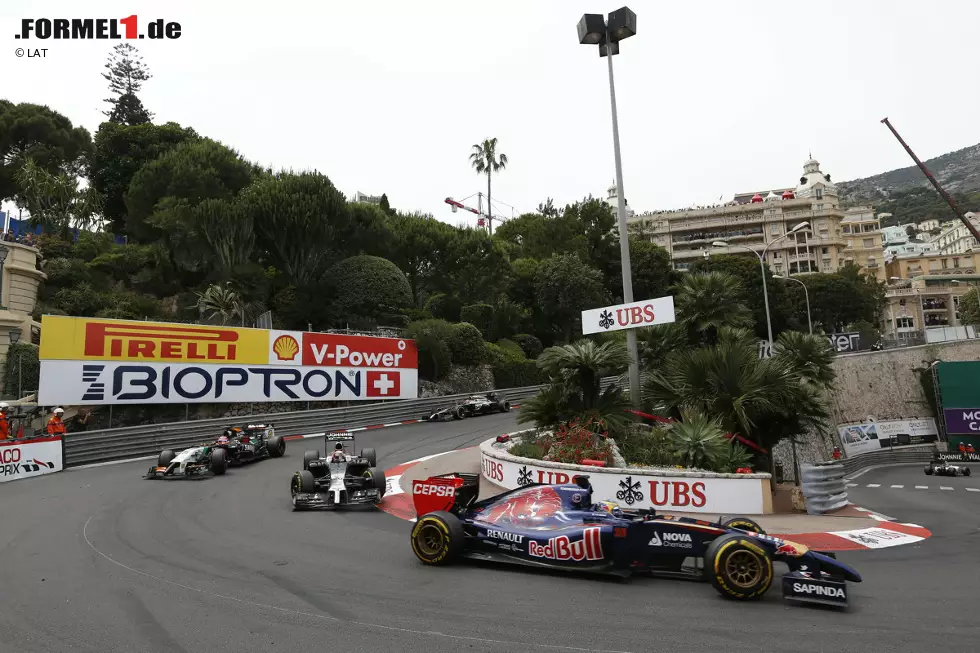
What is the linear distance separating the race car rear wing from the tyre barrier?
725cm

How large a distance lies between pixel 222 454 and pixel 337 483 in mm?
6148

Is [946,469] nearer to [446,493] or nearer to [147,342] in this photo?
[446,493]

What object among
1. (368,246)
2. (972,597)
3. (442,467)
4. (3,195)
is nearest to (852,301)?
(368,246)

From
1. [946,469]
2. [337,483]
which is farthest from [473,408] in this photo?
[946,469]

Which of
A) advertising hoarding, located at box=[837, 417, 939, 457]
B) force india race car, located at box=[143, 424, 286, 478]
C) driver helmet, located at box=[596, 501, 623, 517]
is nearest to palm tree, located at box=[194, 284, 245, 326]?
force india race car, located at box=[143, 424, 286, 478]

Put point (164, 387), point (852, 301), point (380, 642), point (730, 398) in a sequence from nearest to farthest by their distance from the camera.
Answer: point (380, 642)
point (730, 398)
point (164, 387)
point (852, 301)

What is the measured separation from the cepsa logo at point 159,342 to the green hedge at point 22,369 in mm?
3516

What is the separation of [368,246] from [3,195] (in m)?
32.3

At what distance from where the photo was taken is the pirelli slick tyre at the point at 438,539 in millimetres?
8461

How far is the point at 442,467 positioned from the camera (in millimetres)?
18094

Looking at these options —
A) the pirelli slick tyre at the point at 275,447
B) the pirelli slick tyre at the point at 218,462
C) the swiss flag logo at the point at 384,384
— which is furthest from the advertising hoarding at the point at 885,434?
the pirelli slick tyre at the point at 218,462

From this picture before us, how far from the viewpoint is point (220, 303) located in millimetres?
31922

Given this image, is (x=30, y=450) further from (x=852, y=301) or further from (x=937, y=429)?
(x=852, y=301)

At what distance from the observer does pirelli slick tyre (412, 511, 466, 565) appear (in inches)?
333
